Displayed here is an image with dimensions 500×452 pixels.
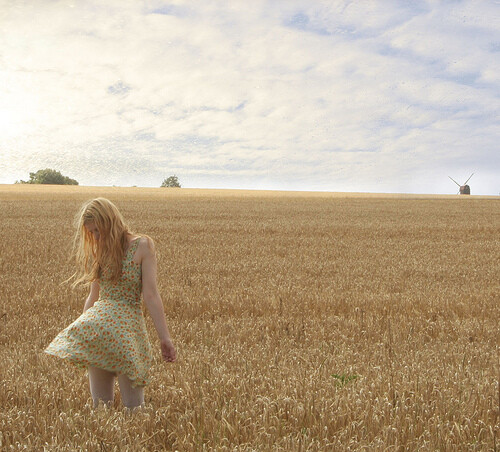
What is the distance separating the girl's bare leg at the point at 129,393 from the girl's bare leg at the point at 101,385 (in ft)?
0.39

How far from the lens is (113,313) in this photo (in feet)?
11.2

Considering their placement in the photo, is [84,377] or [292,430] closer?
[292,430]

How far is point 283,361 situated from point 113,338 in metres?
2.06

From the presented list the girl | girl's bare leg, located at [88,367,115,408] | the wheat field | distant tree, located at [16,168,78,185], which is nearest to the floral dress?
the girl

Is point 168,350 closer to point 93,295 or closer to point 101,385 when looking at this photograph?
point 101,385

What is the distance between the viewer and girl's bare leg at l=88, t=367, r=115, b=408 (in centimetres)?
350

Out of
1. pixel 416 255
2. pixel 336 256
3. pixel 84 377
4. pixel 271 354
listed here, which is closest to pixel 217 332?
pixel 271 354

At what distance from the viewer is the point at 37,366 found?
469cm

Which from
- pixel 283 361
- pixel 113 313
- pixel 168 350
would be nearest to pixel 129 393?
pixel 168 350

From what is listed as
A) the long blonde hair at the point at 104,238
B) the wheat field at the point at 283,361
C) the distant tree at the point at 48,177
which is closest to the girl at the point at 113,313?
→ the long blonde hair at the point at 104,238

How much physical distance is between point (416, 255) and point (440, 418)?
34.6 feet

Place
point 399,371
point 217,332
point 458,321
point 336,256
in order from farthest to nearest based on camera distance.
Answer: point 336,256 < point 458,321 < point 217,332 < point 399,371

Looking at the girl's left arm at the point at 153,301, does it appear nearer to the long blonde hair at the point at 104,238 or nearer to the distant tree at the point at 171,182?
the long blonde hair at the point at 104,238

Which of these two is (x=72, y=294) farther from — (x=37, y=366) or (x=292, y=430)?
(x=292, y=430)
